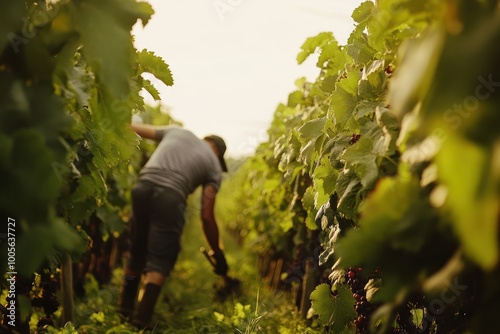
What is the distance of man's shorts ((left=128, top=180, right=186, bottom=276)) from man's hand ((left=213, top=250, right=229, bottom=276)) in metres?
0.46

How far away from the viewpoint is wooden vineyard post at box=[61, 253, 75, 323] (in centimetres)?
259

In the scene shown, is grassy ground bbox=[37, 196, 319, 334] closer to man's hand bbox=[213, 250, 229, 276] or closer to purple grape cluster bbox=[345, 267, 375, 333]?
man's hand bbox=[213, 250, 229, 276]

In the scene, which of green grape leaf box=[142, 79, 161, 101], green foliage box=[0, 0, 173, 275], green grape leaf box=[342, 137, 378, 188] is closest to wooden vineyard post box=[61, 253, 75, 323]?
green grape leaf box=[142, 79, 161, 101]

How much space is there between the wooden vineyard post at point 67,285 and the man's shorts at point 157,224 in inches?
36.2

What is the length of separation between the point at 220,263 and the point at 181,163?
1.02 m

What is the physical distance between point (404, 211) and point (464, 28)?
0.42 meters

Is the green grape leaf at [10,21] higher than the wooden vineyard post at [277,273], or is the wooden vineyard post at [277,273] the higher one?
the green grape leaf at [10,21]

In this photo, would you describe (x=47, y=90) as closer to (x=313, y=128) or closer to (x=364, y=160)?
(x=364, y=160)

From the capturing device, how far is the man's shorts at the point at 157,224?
361 cm

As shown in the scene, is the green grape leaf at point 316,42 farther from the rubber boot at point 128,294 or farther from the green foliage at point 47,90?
the rubber boot at point 128,294

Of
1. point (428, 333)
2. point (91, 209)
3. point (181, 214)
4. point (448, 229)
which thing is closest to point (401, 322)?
point (428, 333)

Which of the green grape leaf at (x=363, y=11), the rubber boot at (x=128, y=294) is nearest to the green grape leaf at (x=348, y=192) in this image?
the green grape leaf at (x=363, y=11)

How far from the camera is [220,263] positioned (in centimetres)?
416

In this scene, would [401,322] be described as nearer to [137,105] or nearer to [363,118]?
[363,118]
